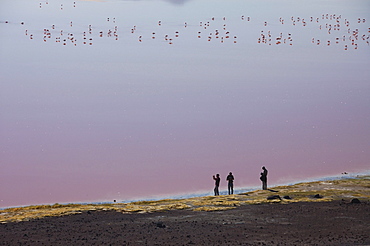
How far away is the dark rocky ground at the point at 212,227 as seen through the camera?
60.5 metres

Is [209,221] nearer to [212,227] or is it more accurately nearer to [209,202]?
[212,227]

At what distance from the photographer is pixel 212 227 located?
215ft

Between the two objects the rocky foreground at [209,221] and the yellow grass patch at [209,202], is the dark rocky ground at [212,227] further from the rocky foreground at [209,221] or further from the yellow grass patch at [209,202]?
the yellow grass patch at [209,202]

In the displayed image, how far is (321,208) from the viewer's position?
74562mm

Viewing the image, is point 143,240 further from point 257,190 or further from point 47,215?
point 257,190

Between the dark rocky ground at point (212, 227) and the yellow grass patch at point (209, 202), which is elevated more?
the yellow grass patch at point (209, 202)

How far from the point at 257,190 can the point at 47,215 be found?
83.4ft

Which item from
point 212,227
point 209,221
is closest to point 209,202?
point 209,221

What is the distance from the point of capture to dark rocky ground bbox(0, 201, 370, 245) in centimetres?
6053

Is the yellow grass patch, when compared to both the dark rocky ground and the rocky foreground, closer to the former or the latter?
the rocky foreground

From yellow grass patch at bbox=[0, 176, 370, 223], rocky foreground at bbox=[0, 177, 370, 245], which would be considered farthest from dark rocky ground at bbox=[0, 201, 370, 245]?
yellow grass patch at bbox=[0, 176, 370, 223]

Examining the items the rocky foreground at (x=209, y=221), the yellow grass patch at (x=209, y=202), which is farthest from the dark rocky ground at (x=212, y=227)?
the yellow grass patch at (x=209, y=202)

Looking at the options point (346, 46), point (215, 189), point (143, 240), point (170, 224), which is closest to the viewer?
point (143, 240)

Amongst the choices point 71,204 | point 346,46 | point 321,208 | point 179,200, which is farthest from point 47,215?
point 346,46
